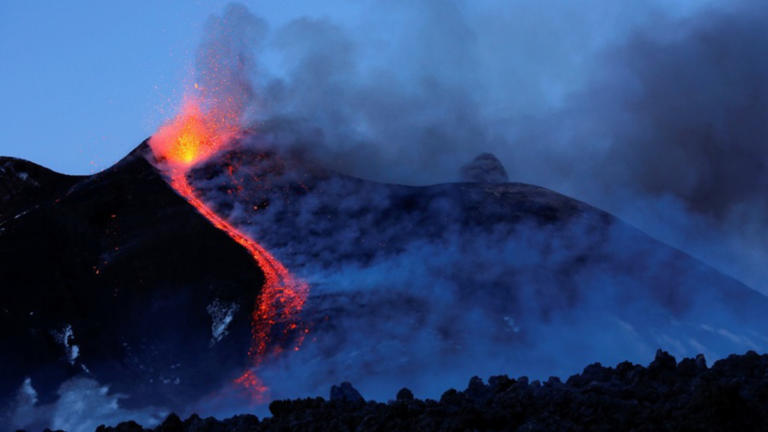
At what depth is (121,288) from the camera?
22.0 m

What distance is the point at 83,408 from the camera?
18.7 metres

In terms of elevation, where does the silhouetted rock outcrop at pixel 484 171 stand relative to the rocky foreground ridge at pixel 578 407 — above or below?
above

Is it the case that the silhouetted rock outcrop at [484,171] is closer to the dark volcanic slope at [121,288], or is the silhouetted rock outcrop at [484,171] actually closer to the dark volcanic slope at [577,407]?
the dark volcanic slope at [121,288]

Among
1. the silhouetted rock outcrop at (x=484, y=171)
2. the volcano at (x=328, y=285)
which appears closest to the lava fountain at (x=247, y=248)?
the volcano at (x=328, y=285)

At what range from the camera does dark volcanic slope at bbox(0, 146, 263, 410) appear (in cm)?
Answer: 1973

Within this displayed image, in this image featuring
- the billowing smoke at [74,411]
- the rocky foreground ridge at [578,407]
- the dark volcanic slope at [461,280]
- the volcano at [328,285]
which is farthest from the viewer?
the volcano at [328,285]

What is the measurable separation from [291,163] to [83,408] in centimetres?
1131

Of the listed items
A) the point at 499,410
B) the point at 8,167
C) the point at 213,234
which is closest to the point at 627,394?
the point at 499,410

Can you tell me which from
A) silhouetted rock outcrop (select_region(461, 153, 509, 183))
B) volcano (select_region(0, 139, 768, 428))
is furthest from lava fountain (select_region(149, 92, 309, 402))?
silhouetted rock outcrop (select_region(461, 153, 509, 183))

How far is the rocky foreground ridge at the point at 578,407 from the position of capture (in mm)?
9445

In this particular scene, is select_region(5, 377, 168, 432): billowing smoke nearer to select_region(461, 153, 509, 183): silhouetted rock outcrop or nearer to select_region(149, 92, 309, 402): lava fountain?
select_region(149, 92, 309, 402): lava fountain

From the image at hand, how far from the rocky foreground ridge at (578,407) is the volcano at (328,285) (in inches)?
235

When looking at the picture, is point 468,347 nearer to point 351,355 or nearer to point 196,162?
point 351,355

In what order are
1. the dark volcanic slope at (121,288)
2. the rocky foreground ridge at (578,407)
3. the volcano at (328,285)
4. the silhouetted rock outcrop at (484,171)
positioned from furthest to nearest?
the silhouetted rock outcrop at (484,171)
the dark volcanic slope at (121,288)
the volcano at (328,285)
the rocky foreground ridge at (578,407)
